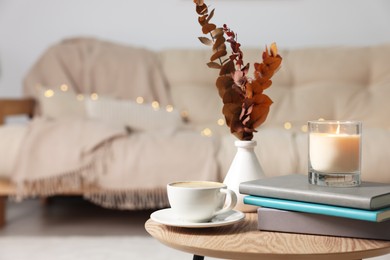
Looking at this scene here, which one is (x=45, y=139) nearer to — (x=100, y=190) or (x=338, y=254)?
(x=100, y=190)

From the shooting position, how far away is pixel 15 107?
2479mm

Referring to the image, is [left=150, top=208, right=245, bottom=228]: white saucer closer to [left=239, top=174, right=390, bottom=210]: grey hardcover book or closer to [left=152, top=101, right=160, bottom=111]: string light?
[left=239, top=174, right=390, bottom=210]: grey hardcover book

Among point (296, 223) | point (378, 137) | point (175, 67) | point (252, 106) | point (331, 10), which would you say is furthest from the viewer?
point (331, 10)

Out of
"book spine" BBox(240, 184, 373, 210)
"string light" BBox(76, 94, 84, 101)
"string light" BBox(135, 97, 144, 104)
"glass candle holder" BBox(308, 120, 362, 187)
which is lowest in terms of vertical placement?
"book spine" BBox(240, 184, 373, 210)

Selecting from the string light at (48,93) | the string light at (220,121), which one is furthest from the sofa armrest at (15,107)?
the string light at (220,121)

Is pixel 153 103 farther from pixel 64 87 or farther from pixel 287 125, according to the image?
pixel 287 125

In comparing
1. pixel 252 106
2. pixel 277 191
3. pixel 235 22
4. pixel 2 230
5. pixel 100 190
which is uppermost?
pixel 235 22

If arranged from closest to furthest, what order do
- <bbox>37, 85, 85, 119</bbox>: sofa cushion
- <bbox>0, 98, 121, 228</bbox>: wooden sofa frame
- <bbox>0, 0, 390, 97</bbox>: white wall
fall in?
<bbox>0, 98, 121, 228</bbox>: wooden sofa frame < <bbox>37, 85, 85, 119</bbox>: sofa cushion < <bbox>0, 0, 390, 97</bbox>: white wall

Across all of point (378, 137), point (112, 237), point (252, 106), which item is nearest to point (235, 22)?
point (378, 137)

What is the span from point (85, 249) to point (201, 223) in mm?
1092

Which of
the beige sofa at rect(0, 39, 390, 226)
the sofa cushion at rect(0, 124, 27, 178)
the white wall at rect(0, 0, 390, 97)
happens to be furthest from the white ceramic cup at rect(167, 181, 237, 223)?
the white wall at rect(0, 0, 390, 97)

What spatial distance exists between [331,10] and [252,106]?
205 centimetres

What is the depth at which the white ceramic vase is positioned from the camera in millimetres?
1109

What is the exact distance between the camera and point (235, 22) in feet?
9.89
